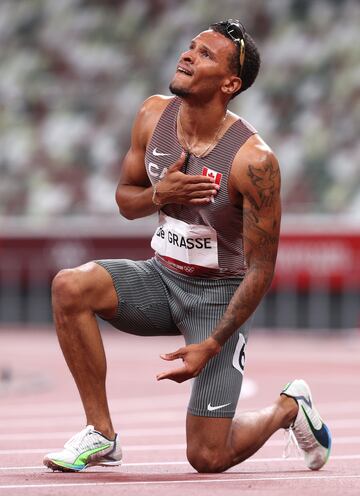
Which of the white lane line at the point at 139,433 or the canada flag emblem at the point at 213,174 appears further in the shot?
the white lane line at the point at 139,433

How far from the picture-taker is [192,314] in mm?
7109

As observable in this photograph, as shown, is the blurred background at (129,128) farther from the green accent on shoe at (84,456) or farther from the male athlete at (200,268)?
the green accent on shoe at (84,456)

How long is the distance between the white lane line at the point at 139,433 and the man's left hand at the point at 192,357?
2.66 metres

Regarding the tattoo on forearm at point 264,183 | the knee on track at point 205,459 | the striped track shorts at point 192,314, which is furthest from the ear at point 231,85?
the knee on track at point 205,459

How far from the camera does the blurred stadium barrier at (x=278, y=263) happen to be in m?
21.1

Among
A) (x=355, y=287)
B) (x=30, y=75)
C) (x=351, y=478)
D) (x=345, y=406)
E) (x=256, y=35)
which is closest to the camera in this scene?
(x=351, y=478)

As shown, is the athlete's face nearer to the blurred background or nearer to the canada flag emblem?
the canada flag emblem

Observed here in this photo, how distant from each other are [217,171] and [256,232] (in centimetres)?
36

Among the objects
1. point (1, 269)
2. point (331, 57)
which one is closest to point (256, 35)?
point (331, 57)

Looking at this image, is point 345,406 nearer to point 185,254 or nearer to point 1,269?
point 185,254

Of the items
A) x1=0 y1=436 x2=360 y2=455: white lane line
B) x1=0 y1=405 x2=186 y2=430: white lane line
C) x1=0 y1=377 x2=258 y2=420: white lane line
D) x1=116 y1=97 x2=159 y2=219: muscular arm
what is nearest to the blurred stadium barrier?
x1=0 y1=377 x2=258 y2=420: white lane line

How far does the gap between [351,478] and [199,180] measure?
1.60m

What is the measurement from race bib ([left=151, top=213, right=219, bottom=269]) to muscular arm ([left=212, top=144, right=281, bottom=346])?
24cm

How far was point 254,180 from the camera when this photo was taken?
6.76 metres
